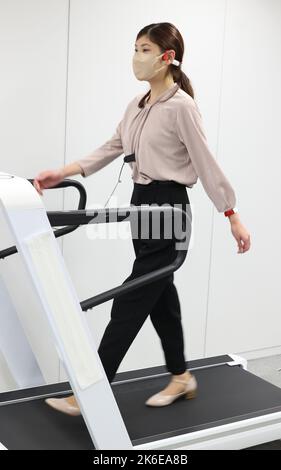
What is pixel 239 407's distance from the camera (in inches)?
108

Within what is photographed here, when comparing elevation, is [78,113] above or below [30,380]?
above

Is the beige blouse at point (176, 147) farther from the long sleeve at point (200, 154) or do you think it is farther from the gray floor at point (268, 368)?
the gray floor at point (268, 368)

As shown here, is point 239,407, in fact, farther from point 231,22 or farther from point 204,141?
point 231,22

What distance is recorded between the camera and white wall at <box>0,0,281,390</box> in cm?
309

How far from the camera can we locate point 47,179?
2.59m

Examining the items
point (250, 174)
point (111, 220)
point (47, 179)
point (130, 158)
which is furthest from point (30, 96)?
point (250, 174)

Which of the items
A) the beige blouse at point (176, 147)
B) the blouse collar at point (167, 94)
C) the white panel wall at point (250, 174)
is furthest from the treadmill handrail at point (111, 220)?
the white panel wall at point (250, 174)

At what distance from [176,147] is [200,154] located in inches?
4.4

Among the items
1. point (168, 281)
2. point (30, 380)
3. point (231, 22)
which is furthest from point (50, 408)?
point (231, 22)

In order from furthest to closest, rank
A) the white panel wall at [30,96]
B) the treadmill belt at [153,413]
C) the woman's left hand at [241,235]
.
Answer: the white panel wall at [30,96] → the woman's left hand at [241,235] → the treadmill belt at [153,413]

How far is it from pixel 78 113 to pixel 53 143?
0.67ft

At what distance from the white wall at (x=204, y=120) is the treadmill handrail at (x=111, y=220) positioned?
1085 millimetres

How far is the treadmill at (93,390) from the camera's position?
198 centimetres
